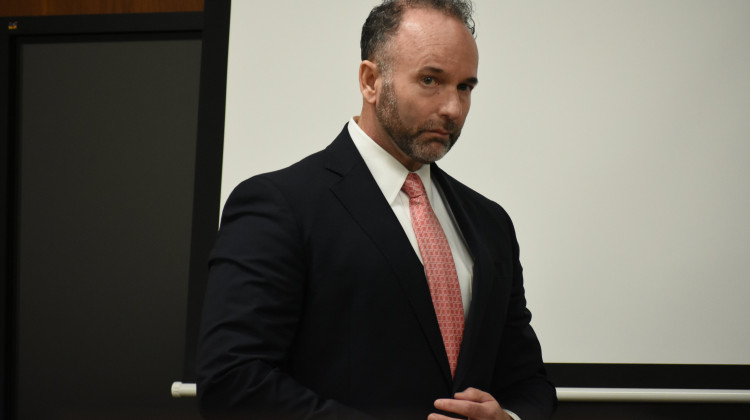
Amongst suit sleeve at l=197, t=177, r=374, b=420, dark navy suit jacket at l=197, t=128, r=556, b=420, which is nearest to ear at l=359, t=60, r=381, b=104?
dark navy suit jacket at l=197, t=128, r=556, b=420

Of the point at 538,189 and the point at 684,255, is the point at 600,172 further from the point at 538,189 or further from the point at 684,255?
the point at 684,255

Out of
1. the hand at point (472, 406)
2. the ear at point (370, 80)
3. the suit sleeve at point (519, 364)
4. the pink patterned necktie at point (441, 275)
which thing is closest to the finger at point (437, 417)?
the hand at point (472, 406)

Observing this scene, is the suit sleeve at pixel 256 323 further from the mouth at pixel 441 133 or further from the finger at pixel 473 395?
the mouth at pixel 441 133

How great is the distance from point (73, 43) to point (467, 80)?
79.6 inches

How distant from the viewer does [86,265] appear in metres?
2.54

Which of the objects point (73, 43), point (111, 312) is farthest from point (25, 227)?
point (73, 43)

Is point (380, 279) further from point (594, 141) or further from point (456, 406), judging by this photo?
point (594, 141)

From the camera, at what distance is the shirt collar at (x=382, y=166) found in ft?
3.65

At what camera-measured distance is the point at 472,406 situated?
94 cm

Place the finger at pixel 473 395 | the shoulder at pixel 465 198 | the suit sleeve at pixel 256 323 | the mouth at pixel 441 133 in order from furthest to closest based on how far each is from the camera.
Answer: the shoulder at pixel 465 198, the mouth at pixel 441 133, the finger at pixel 473 395, the suit sleeve at pixel 256 323

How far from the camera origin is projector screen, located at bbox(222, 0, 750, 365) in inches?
76.7

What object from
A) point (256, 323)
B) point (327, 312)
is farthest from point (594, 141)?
point (256, 323)

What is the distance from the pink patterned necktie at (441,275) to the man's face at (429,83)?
10 cm

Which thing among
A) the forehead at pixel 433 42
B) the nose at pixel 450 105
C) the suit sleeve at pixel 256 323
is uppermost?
the forehead at pixel 433 42
